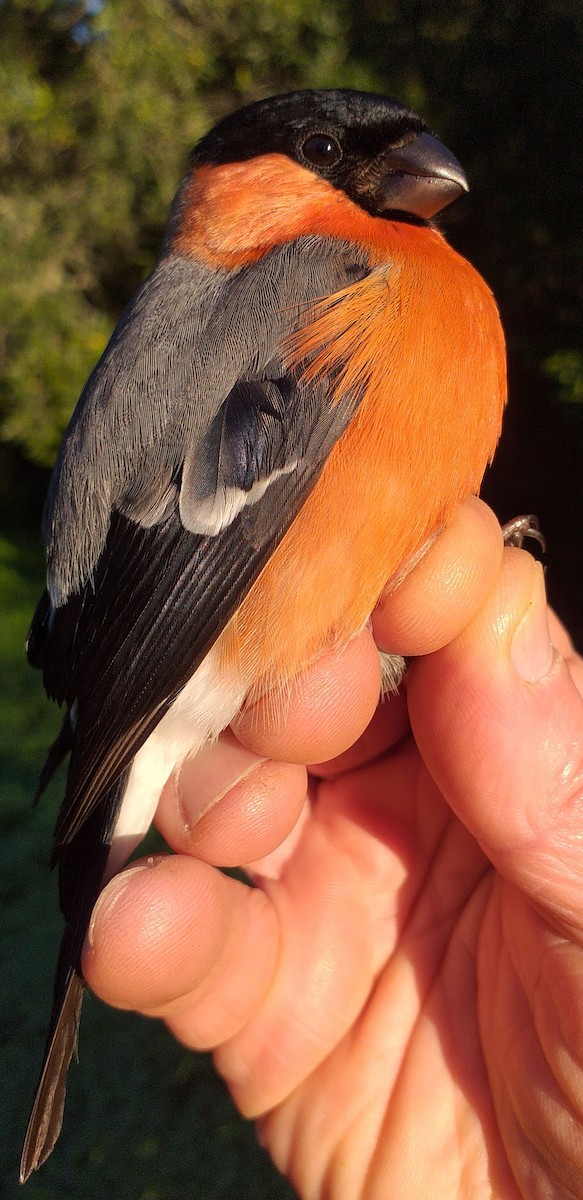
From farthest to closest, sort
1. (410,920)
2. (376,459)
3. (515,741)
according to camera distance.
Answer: (410,920), (515,741), (376,459)

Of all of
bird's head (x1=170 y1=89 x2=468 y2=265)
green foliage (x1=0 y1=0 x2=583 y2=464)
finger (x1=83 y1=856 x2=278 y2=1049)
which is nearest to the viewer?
finger (x1=83 y1=856 x2=278 y2=1049)

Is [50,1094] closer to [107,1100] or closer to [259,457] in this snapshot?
[107,1100]

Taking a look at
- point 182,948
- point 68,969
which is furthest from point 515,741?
point 68,969

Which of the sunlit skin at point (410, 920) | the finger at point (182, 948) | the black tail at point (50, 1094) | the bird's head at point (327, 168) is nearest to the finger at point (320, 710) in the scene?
the sunlit skin at point (410, 920)

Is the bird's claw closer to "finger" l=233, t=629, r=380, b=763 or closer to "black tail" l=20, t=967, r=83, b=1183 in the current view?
"finger" l=233, t=629, r=380, b=763

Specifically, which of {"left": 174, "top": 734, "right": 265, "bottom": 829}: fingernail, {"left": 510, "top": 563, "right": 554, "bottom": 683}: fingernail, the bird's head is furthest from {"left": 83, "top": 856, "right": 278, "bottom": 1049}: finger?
the bird's head
